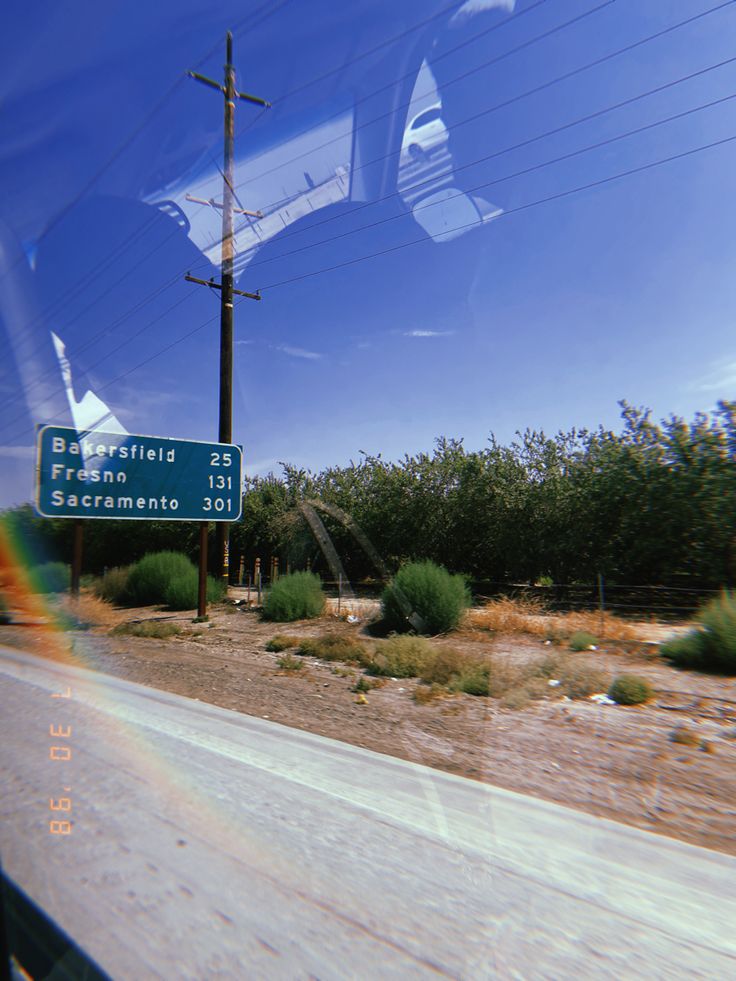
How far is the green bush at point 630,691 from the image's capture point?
9094 millimetres

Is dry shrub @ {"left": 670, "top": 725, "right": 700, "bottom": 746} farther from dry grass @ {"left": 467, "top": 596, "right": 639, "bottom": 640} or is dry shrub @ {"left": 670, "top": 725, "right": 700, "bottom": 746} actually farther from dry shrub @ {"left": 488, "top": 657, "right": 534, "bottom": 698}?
dry grass @ {"left": 467, "top": 596, "right": 639, "bottom": 640}

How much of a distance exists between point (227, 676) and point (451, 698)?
4284 mm

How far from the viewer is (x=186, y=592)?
2361 cm

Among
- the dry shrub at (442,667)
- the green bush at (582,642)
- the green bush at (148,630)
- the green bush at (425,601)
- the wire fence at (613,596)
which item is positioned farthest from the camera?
the green bush at (148,630)

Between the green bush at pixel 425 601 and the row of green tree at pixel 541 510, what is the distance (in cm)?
809

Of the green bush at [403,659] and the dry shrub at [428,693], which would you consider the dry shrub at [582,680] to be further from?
the green bush at [403,659]

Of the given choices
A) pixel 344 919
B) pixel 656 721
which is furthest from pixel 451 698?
pixel 344 919

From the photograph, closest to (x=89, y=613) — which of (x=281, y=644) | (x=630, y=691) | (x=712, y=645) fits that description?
(x=281, y=644)

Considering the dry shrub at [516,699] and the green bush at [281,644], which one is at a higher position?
the green bush at [281,644]

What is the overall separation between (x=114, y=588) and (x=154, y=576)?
2.49 m

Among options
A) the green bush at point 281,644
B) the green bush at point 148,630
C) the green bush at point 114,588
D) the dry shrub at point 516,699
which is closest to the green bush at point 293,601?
the green bush at point 148,630

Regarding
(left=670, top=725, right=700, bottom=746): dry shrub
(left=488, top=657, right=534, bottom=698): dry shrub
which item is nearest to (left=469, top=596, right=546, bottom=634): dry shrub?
(left=488, top=657, right=534, bottom=698): dry shrub

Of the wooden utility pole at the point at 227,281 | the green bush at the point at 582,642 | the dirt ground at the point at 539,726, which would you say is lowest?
the dirt ground at the point at 539,726

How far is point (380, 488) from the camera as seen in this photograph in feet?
98.6
